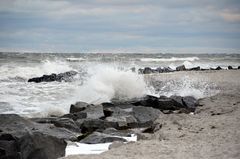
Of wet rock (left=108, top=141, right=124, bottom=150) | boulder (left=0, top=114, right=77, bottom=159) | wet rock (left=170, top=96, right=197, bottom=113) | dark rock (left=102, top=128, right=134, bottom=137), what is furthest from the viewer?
wet rock (left=170, top=96, right=197, bottom=113)

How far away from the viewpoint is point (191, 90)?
1569 cm

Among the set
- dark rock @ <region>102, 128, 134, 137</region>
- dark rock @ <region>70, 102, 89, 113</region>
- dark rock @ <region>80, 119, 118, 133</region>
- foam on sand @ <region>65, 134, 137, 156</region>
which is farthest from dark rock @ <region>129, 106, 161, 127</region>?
foam on sand @ <region>65, 134, 137, 156</region>

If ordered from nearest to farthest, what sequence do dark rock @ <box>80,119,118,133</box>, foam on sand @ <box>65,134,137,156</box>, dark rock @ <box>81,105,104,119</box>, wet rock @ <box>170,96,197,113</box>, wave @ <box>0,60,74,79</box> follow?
foam on sand @ <box>65,134,137,156</box>
dark rock @ <box>80,119,118,133</box>
dark rock @ <box>81,105,104,119</box>
wet rock @ <box>170,96,197,113</box>
wave @ <box>0,60,74,79</box>

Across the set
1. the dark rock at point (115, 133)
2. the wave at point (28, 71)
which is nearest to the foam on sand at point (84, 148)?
the dark rock at point (115, 133)

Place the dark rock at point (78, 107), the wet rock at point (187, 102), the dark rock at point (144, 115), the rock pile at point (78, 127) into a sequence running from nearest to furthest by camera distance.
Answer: the rock pile at point (78, 127) → the dark rock at point (144, 115) → the dark rock at point (78, 107) → the wet rock at point (187, 102)

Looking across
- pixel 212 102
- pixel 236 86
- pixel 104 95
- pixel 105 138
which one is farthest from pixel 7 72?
pixel 105 138

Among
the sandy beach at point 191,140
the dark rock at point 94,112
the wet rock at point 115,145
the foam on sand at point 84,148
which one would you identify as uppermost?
the sandy beach at point 191,140

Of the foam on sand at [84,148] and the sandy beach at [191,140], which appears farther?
the foam on sand at [84,148]

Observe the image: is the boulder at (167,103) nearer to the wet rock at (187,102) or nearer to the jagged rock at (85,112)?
the wet rock at (187,102)

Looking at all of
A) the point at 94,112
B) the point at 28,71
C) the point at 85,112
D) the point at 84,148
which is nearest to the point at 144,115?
the point at 94,112

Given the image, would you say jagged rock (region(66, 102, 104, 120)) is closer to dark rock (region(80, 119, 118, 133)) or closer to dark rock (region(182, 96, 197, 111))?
dark rock (region(80, 119, 118, 133))

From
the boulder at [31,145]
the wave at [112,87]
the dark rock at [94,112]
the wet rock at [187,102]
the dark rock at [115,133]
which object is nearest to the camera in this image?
the boulder at [31,145]

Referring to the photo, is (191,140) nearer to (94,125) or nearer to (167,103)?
(94,125)

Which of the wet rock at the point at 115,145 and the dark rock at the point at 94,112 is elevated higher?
the wet rock at the point at 115,145
